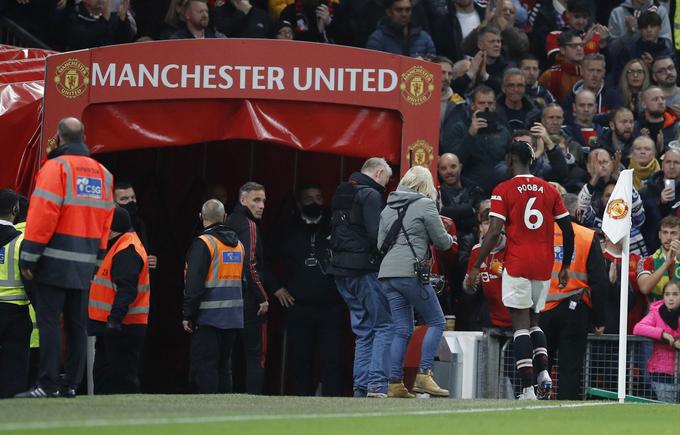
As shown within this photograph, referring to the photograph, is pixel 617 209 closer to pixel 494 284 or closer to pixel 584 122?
pixel 494 284

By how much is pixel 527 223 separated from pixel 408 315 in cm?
122

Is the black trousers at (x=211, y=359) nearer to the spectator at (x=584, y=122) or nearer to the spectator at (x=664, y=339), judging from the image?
the spectator at (x=664, y=339)

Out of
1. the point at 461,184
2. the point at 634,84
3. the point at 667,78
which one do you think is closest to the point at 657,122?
the point at 634,84

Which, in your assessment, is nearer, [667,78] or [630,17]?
[667,78]

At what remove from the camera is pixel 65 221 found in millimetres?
10109

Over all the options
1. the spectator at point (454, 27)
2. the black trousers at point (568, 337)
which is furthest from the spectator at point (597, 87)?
the black trousers at point (568, 337)

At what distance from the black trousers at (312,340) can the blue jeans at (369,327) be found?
171cm

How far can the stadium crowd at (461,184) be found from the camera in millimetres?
12656

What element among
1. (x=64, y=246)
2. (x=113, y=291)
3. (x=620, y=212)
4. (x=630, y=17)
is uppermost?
(x=630, y=17)

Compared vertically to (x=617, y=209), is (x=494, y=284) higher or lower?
lower

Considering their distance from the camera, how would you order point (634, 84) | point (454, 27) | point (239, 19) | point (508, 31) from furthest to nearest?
point (508, 31) → point (454, 27) → point (634, 84) → point (239, 19)

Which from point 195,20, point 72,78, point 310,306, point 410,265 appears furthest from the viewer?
point 195,20

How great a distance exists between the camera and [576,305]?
1333 centimetres

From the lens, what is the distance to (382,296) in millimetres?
12648
